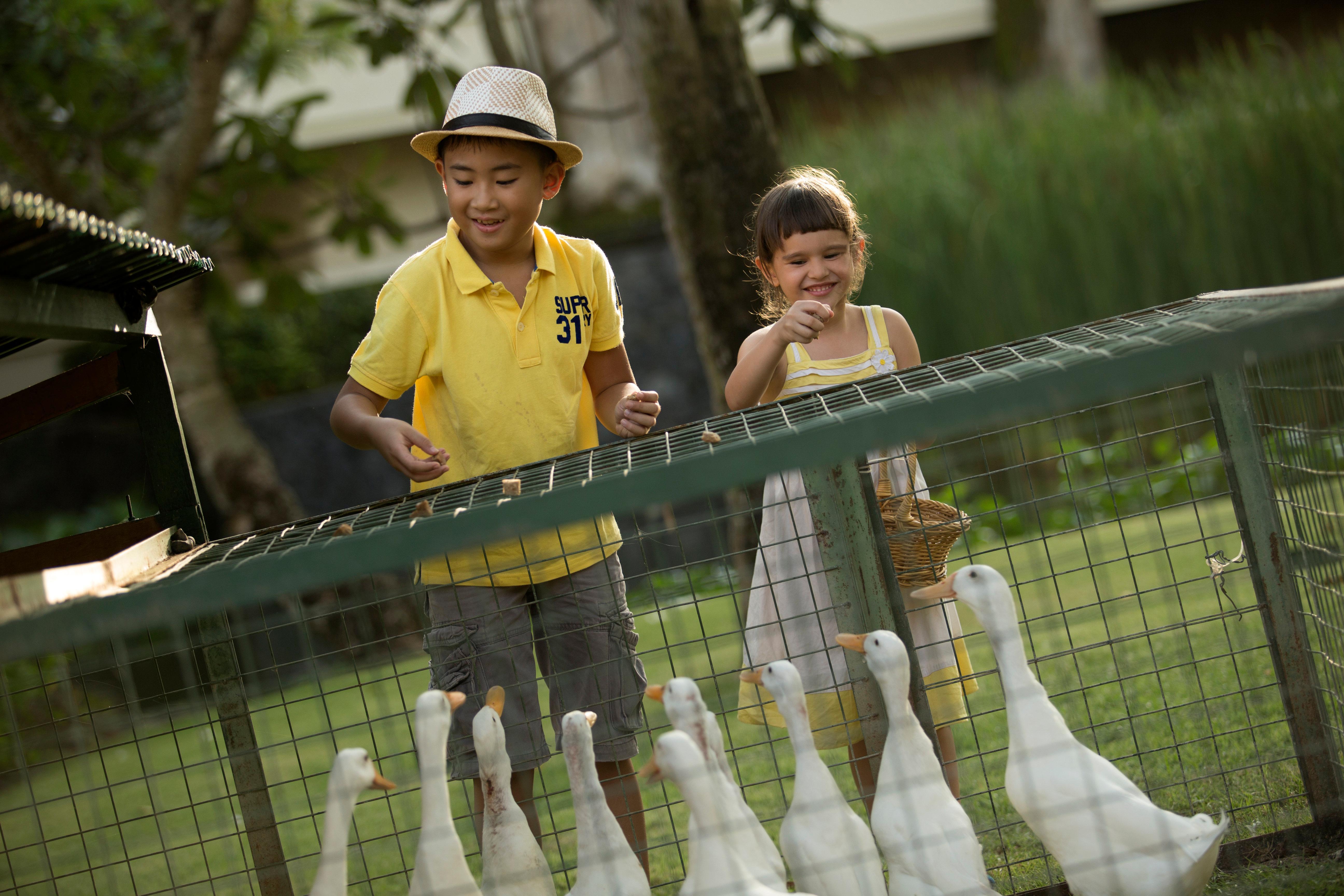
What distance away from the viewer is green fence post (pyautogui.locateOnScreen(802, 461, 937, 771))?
76.7 inches

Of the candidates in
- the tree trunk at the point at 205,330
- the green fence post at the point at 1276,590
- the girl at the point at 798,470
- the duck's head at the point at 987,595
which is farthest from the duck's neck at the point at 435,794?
the tree trunk at the point at 205,330

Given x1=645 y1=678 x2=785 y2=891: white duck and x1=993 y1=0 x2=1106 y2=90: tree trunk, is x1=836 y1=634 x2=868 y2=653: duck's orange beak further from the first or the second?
x1=993 y1=0 x2=1106 y2=90: tree trunk

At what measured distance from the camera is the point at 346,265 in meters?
10.1

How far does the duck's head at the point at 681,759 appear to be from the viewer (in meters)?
1.71

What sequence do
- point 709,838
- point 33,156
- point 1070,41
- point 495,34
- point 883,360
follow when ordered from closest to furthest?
point 709,838
point 883,360
point 495,34
point 33,156
point 1070,41

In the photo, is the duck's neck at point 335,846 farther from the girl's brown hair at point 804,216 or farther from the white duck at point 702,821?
the girl's brown hair at point 804,216

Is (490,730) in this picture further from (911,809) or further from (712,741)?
(911,809)

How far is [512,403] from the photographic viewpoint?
230cm

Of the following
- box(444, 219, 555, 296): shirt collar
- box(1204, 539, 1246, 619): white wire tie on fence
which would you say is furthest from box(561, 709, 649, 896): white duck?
box(1204, 539, 1246, 619): white wire tie on fence

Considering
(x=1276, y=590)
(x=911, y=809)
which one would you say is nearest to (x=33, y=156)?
(x=911, y=809)

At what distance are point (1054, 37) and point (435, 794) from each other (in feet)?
31.6

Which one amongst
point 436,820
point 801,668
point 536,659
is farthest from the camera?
point 801,668

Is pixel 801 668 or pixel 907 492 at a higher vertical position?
pixel 907 492

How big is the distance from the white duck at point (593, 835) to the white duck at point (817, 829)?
0.27m
